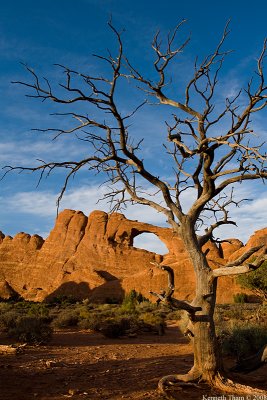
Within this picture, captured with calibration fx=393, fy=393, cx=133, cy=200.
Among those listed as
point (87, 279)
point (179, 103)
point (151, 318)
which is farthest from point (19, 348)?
point (87, 279)

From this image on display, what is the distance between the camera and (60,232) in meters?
65.5

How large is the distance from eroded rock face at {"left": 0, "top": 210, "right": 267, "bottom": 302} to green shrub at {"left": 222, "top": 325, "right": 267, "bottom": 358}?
113 ft

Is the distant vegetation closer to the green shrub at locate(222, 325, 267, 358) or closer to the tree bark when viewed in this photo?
the green shrub at locate(222, 325, 267, 358)

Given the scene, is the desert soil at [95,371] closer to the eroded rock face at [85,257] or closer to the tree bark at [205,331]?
the tree bark at [205,331]

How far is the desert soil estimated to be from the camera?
6496 mm

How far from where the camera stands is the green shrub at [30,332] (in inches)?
521

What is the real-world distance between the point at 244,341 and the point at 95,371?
477 centimetres

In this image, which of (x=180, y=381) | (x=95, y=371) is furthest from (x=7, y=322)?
(x=180, y=381)

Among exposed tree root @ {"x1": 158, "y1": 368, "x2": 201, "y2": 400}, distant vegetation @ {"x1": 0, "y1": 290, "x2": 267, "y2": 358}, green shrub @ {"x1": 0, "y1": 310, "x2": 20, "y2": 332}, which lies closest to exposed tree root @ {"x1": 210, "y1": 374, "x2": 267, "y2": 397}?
exposed tree root @ {"x1": 158, "y1": 368, "x2": 201, "y2": 400}

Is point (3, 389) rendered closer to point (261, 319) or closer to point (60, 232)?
point (261, 319)

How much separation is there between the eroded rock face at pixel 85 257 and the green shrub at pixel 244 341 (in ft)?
113

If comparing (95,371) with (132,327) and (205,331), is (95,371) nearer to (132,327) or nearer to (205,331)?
(205,331)

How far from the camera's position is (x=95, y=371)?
28.5 feet

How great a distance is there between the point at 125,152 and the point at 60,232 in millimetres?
60071
